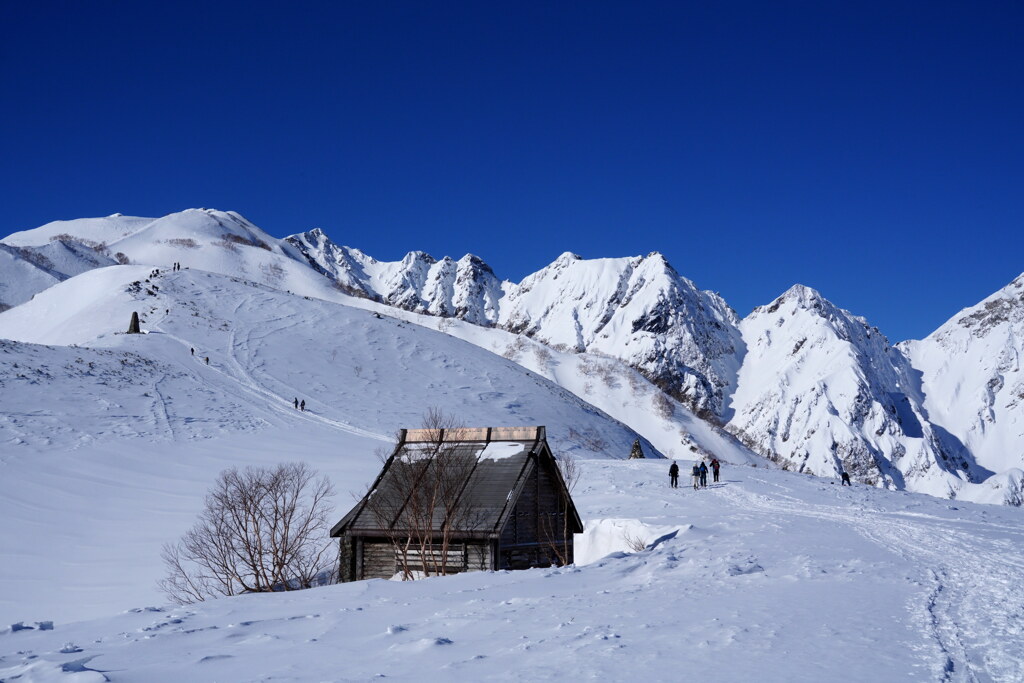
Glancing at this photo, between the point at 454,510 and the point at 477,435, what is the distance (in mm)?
3331

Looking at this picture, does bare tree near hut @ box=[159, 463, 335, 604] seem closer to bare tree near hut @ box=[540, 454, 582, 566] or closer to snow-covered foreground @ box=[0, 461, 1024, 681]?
bare tree near hut @ box=[540, 454, 582, 566]

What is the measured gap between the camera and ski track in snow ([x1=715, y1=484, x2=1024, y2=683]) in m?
8.36

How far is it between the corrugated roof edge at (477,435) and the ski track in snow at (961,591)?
9361 millimetres

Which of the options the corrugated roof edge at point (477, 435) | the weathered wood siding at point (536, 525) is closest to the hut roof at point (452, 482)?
the corrugated roof edge at point (477, 435)

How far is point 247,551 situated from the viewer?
1917 centimetres

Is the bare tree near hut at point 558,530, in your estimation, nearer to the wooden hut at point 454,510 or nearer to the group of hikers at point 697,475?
the wooden hut at point 454,510

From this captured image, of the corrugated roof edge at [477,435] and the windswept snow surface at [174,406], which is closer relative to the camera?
the corrugated roof edge at [477,435]

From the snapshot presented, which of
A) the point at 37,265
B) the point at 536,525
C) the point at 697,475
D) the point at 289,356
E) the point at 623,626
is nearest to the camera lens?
the point at 623,626

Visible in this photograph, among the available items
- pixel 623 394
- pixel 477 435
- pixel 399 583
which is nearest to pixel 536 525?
pixel 477 435

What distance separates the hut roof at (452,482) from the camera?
1927 centimetres

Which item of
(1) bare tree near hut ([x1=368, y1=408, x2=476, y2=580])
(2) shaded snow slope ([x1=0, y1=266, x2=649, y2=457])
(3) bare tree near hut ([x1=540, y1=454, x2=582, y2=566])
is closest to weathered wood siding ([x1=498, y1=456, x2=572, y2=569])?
(3) bare tree near hut ([x1=540, y1=454, x2=582, y2=566])

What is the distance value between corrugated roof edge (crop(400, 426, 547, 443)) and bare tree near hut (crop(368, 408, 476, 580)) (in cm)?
60

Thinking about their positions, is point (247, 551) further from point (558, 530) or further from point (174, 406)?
point (174, 406)

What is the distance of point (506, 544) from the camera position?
20.1 m
